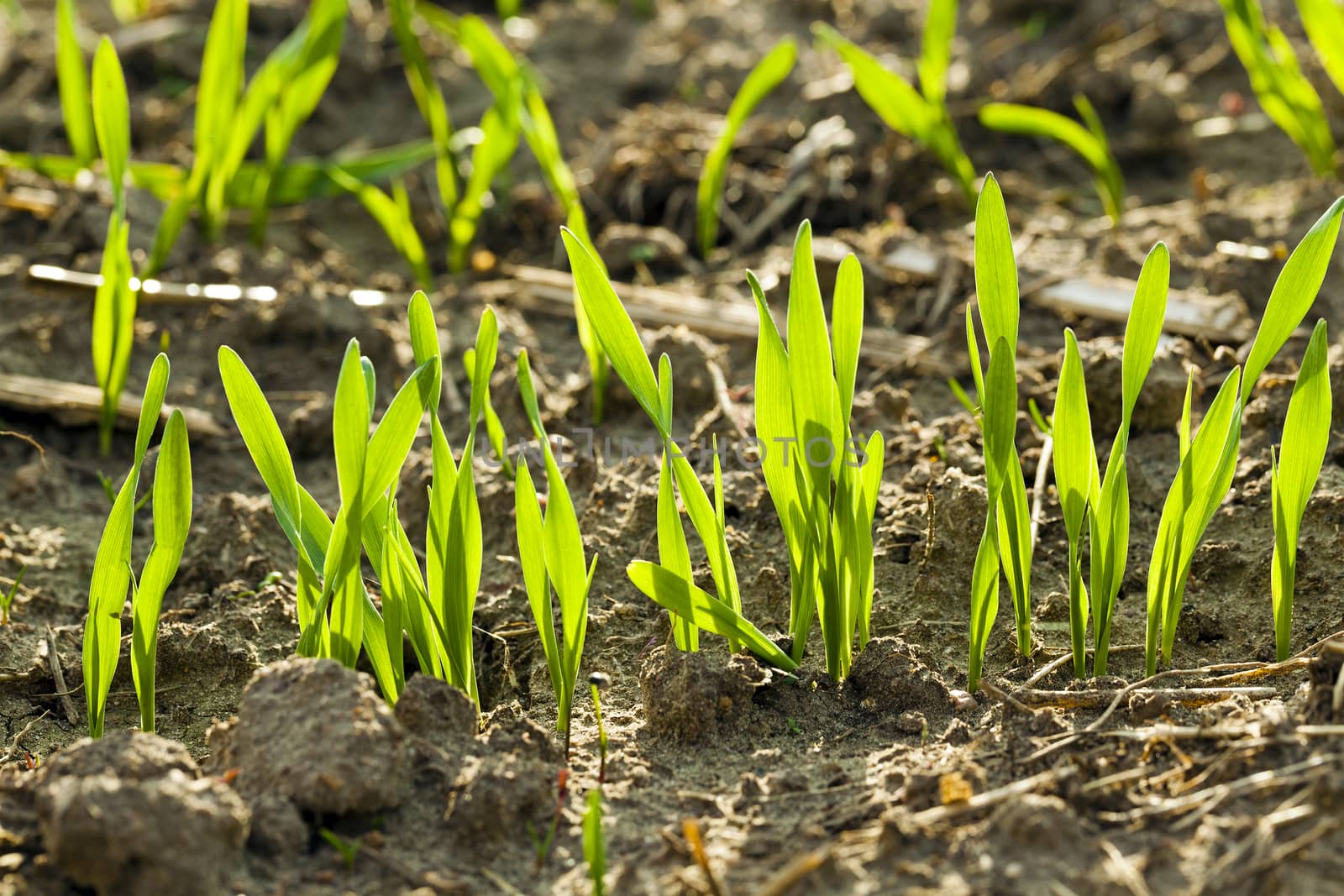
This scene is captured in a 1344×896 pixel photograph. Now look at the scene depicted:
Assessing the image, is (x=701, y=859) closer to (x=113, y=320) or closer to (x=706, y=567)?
(x=706, y=567)

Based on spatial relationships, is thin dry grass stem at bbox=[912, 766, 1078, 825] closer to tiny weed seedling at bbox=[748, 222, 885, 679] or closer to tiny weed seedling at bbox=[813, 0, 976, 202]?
tiny weed seedling at bbox=[748, 222, 885, 679]

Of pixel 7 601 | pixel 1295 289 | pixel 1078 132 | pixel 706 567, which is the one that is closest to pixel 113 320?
pixel 7 601

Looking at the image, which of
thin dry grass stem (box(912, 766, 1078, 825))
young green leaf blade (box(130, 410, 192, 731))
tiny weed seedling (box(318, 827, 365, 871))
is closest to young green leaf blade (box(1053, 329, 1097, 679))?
thin dry grass stem (box(912, 766, 1078, 825))

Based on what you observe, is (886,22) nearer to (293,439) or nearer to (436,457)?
(293,439)

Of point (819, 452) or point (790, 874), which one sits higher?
point (819, 452)

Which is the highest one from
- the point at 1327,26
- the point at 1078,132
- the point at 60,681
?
the point at 1327,26
